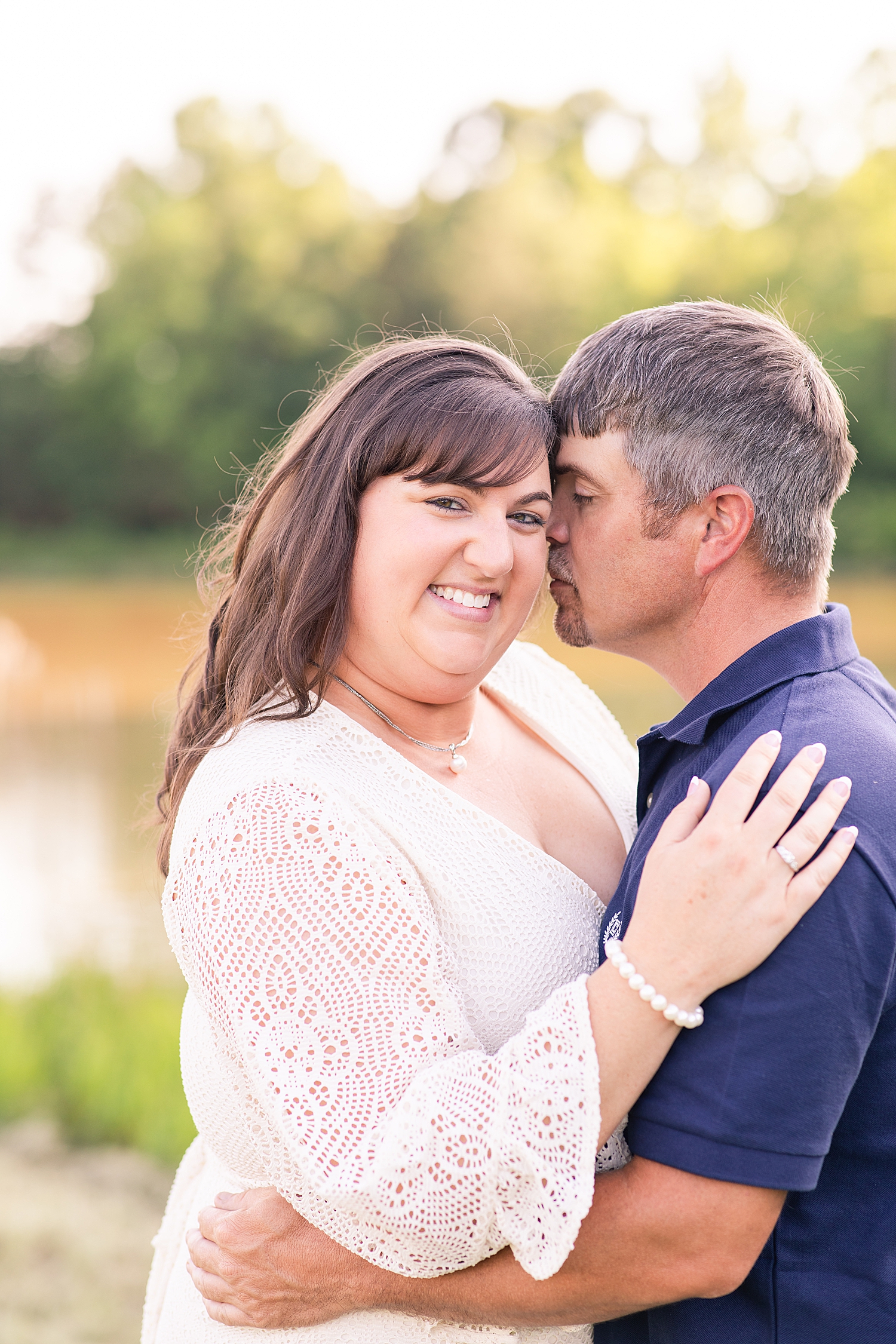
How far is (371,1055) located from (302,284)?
4057 cm

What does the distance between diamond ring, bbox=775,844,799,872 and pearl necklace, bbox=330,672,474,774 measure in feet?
2.86

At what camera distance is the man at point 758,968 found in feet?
5.31

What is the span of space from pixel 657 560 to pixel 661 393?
293 mm

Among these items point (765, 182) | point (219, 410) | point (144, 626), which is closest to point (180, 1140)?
point (144, 626)

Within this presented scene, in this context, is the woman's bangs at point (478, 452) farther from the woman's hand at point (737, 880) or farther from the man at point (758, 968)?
the woman's hand at point (737, 880)

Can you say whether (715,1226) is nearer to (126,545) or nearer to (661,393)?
(661,393)

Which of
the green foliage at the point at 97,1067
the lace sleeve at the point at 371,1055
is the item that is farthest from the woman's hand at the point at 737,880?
the green foliage at the point at 97,1067

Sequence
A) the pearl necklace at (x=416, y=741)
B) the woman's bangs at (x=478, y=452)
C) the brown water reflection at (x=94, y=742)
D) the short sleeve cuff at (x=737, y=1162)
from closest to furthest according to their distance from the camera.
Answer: the short sleeve cuff at (x=737, y=1162) < the woman's bangs at (x=478, y=452) < the pearl necklace at (x=416, y=741) < the brown water reflection at (x=94, y=742)

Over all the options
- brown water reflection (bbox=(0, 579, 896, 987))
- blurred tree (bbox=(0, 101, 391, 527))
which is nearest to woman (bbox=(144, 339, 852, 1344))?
brown water reflection (bbox=(0, 579, 896, 987))

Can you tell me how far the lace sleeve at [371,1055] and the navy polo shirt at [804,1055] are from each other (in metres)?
0.17

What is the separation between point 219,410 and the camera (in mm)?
39312

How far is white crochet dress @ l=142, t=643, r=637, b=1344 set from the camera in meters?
1.66

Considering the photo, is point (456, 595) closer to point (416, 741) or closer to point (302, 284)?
point (416, 741)

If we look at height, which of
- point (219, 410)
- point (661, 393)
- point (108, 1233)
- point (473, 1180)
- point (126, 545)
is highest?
→ point (661, 393)
